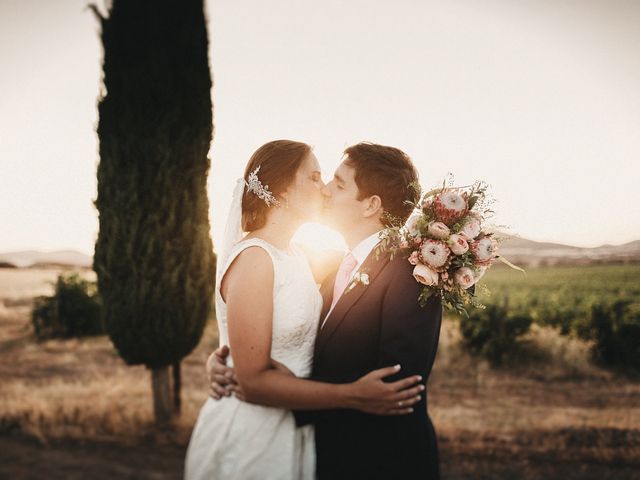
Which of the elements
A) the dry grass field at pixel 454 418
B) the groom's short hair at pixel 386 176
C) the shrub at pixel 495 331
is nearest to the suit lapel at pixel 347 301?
the groom's short hair at pixel 386 176

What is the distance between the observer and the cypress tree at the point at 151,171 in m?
6.05

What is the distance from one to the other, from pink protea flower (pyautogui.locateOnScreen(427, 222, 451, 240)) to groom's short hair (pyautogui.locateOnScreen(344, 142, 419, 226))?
0.48 metres

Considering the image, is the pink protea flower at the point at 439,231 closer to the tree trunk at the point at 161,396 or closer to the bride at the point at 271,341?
the bride at the point at 271,341

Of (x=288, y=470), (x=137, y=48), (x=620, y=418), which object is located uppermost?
(x=137, y=48)

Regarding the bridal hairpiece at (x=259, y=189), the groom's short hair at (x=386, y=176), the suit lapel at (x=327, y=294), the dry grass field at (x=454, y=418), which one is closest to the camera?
the bridal hairpiece at (x=259, y=189)

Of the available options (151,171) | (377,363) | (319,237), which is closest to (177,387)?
(151,171)

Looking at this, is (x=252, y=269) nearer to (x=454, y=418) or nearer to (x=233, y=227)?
(x=233, y=227)

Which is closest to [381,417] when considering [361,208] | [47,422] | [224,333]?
[224,333]

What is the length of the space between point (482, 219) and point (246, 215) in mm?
1380

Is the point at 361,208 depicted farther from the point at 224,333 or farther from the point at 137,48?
the point at 137,48

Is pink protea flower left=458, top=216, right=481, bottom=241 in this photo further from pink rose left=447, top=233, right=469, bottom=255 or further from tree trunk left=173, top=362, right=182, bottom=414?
tree trunk left=173, top=362, right=182, bottom=414

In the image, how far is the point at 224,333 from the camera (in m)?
2.73

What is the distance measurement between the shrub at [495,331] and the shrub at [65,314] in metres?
10.3

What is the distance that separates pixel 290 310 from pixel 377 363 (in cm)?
55
